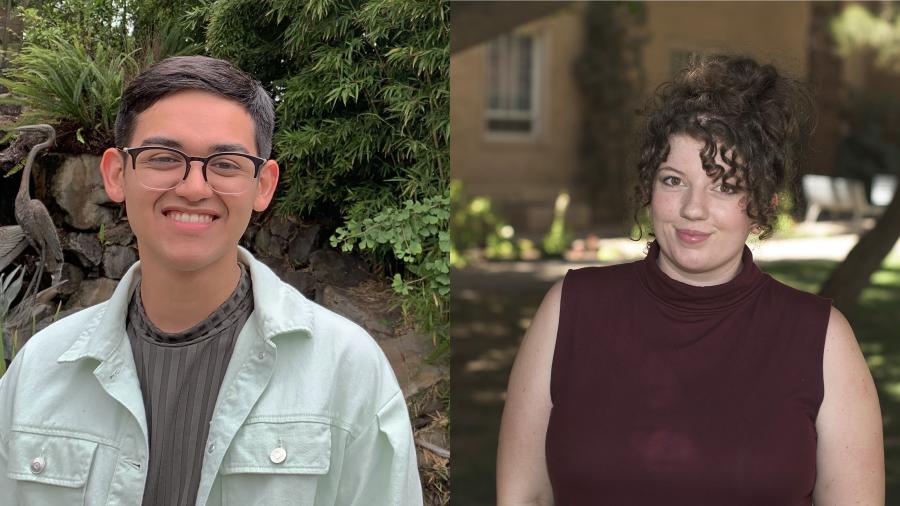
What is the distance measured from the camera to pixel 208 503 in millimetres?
1613

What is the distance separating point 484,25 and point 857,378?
2.12 m

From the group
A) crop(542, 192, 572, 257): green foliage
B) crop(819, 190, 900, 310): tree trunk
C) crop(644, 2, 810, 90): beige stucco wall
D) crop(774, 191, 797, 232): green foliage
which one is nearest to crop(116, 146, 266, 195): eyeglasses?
crop(774, 191, 797, 232): green foliage

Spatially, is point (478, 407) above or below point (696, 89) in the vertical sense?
below

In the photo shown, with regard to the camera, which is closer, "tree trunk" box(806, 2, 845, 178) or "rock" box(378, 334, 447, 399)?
"rock" box(378, 334, 447, 399)

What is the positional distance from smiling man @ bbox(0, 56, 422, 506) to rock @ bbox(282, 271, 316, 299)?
17.3 inches

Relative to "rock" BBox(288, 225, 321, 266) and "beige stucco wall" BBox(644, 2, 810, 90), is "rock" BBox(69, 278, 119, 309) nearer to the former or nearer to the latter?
"rock" BBox(288, 225, 321, 266)

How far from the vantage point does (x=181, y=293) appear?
1.63 m

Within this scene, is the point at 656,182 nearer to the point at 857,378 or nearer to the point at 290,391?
the point at 857,378

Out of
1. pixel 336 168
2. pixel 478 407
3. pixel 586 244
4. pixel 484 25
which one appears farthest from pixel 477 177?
pixel 336 168

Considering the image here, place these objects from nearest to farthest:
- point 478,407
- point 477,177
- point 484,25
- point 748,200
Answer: point 748,200 < point 484,25 < point 478,407 < point 477,177

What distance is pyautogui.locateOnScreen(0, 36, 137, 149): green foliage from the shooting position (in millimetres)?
1903

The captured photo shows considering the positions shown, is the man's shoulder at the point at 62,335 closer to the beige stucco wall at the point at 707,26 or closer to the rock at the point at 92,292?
the rock at the point at 92,292

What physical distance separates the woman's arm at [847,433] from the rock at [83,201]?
1.47 metres

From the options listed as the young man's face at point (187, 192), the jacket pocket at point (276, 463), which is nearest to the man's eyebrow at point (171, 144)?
the young man's face at point (187, 192)
